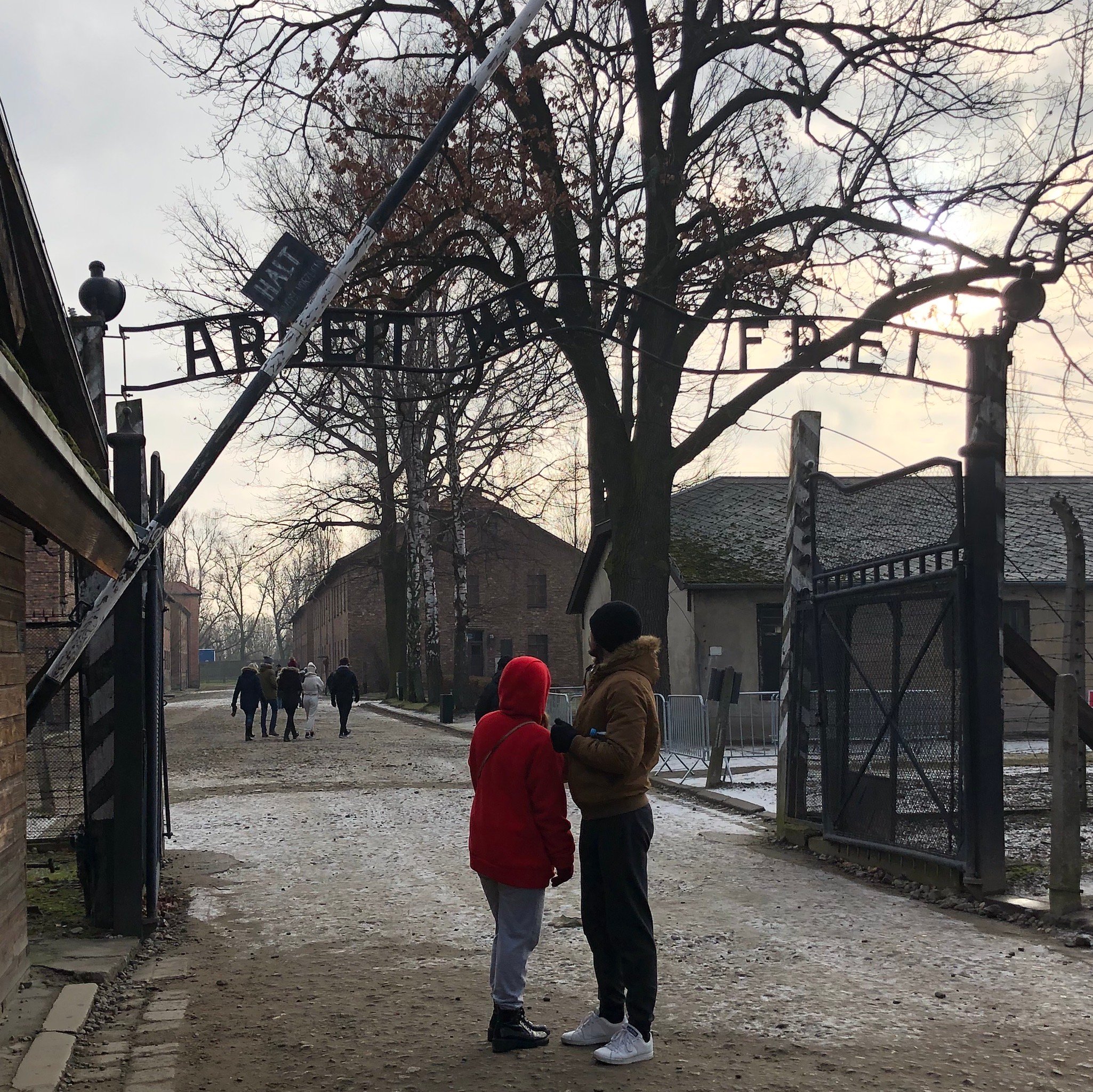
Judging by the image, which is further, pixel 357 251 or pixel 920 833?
pixel 920 833

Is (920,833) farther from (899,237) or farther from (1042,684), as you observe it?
(899,237)

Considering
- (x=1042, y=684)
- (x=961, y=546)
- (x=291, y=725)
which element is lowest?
(x=291, y=725)

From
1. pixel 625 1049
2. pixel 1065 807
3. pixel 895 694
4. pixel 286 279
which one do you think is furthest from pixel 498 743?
pixel 895 694

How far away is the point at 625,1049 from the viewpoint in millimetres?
5262

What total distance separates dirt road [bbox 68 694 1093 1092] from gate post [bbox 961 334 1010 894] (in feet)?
2.15

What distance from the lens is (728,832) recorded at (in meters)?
12.7

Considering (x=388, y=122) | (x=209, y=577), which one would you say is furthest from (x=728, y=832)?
(x=209, y=577)

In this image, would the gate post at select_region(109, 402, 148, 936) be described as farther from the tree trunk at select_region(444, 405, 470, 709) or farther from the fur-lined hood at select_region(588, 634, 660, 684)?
the tree trunk at select_region(444, 405, 470, 709)

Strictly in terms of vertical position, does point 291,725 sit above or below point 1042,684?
below

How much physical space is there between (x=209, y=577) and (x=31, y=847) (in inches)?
4326

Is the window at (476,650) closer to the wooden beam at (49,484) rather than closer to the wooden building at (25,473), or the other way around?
the wooden building at (25,473)

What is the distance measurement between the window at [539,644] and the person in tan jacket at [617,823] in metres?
59.2

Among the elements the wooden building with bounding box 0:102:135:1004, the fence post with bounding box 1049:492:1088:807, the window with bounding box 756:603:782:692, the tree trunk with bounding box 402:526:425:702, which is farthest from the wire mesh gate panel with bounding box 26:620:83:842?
the tree trunk with bounding box 402:526:425:702

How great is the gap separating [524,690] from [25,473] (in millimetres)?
2470
